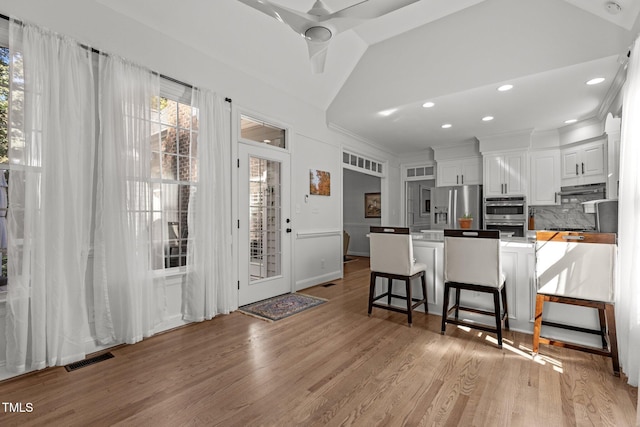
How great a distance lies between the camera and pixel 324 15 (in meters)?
1.96

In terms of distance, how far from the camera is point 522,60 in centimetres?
343

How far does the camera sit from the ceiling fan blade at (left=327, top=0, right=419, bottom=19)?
1.83 metres

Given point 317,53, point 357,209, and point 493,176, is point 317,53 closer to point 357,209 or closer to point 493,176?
point 493,176

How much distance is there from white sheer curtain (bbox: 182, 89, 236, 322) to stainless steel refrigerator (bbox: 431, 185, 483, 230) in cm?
478

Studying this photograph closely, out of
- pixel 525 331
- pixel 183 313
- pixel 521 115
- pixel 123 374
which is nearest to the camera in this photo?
pixel 123 374

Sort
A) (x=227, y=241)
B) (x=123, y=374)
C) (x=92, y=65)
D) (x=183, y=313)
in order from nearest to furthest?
(x=123, y=374), (x=92, y=65), (x=183, y=313), (x=227, y=241)

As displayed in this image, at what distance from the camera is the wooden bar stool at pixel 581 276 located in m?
2.32

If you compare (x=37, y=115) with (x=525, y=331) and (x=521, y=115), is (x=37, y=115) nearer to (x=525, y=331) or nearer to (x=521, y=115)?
(x=525, y=331)

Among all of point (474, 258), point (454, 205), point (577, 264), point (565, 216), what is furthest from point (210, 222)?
point (565, 216)

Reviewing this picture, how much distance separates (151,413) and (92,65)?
9.05 ft

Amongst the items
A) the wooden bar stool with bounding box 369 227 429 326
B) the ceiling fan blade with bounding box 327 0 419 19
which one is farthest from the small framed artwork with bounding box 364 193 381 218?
the ceiling fan blade with bounding box 327 0 419 19

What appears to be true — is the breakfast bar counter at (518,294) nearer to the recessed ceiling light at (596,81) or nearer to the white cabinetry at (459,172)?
the recessed ceiling light at (596,81)

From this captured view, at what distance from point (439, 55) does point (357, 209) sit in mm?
5630

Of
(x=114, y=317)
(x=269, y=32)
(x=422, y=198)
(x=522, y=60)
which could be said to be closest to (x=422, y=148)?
(x=422, y=198)
